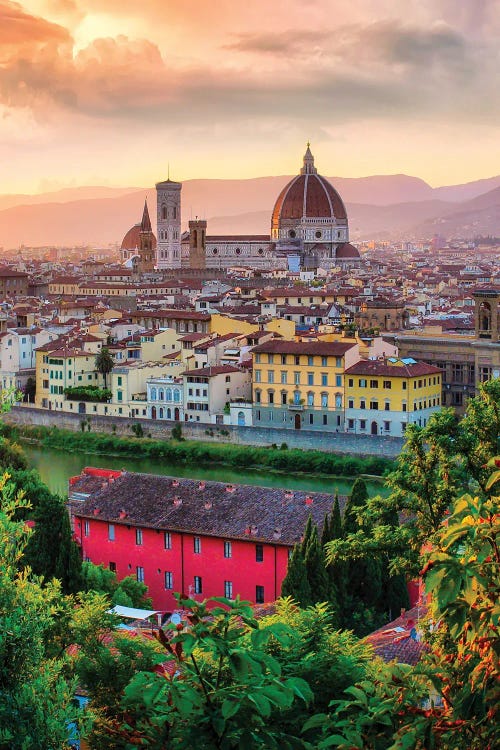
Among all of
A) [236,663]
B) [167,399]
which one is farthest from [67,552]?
[167,399]

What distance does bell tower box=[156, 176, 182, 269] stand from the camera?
290 ft

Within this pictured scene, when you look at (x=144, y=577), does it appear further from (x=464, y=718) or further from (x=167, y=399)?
(x=167, y=399)

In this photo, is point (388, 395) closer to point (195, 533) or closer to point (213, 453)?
point (213, 453)

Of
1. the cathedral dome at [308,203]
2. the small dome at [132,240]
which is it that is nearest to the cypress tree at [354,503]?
the cathedral dome at [308,203]

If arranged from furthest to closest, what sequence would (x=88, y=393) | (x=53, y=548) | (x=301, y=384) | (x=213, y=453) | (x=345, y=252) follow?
(x=345, y=252) → (x=88, y=393) → (x=301, y=384) → (x=213, y=453) → (x=53, y=548)

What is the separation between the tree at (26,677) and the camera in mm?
5230

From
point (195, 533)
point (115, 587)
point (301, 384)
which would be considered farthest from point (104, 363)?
point (115, 587)

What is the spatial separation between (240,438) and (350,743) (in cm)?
2350

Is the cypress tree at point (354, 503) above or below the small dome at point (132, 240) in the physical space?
below

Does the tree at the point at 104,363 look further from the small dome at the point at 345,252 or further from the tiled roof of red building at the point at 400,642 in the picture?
the small dome at the point at 345,252

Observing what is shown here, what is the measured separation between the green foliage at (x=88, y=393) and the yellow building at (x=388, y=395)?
20.9 feet

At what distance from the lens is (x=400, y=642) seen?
31.0ft

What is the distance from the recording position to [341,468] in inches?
1005

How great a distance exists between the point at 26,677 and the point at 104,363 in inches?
1043
